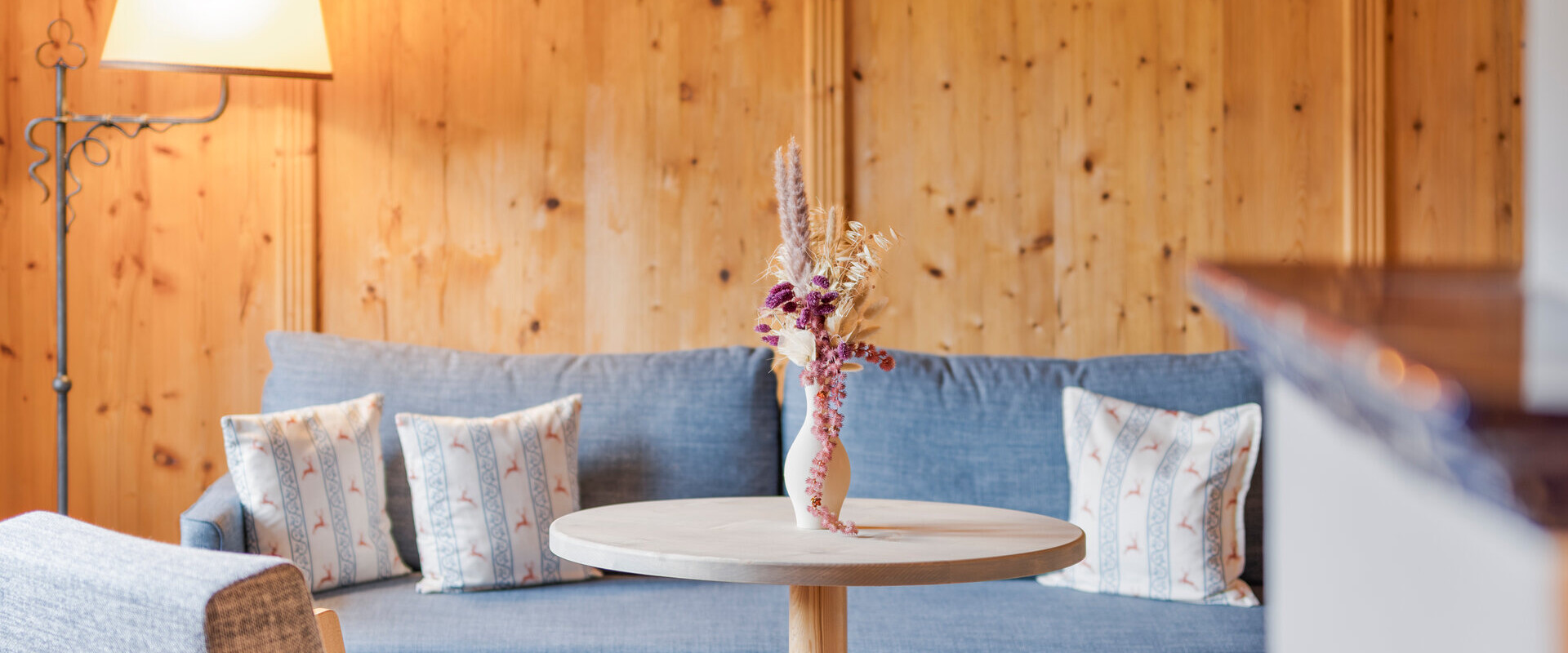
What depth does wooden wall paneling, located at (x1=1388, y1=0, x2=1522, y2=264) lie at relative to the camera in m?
2.77

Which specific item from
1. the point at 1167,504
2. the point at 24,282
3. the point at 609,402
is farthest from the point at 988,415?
the point at 24,282

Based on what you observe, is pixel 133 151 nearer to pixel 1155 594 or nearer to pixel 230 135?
pixel 230 135

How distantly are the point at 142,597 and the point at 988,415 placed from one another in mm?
1823

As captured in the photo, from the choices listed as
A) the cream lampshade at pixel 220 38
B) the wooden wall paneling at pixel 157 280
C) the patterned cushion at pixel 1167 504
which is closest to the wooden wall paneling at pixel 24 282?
the wooden wall paneling at pixel 157 280

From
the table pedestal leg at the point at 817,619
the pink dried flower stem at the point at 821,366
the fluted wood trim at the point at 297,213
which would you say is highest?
the fluted wood trim at the point at 297,213

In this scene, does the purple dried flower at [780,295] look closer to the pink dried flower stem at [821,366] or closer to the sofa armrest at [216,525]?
the pink dried flower stem at [821,366]

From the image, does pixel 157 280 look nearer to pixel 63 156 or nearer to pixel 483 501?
pixel 63 156

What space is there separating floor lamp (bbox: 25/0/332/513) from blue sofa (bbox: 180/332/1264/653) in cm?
53

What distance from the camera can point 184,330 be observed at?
276 centimetres

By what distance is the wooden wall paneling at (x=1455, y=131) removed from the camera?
2.77 meters

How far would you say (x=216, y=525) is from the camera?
1.97m

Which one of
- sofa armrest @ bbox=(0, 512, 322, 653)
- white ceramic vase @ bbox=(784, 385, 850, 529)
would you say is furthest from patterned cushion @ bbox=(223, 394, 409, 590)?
sofa armrest @ bbox=(0, 512, 322, 653)

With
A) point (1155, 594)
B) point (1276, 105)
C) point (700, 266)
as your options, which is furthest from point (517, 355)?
point (1276, 105)

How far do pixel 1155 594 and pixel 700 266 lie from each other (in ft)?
4.44
